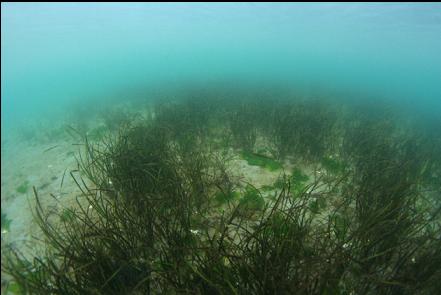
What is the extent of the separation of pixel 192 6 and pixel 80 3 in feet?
96.2

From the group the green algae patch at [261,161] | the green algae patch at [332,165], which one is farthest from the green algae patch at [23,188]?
the green algae patch at [332,165]

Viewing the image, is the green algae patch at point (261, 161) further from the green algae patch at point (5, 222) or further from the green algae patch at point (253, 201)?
the green algae patch at point (5, 222)

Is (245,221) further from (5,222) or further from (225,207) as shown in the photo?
(5,222)

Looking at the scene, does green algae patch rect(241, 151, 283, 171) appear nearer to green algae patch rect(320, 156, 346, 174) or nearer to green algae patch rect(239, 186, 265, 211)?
green algae patch rect(320, 156, 346, 174)

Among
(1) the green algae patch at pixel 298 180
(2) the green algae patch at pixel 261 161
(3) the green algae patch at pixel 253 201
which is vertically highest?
(3) the green algae patch at pixel 253 201

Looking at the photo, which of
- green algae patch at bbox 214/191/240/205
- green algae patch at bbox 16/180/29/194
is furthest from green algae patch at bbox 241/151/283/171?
green algae patch at bbox 16/180/29/194

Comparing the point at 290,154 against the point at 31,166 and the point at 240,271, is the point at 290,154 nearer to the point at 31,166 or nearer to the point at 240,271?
the point at 240,271

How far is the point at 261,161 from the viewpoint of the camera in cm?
567

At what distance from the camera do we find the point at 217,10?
57.1m

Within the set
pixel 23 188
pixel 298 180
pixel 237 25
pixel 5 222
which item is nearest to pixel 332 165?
pixel 298 180

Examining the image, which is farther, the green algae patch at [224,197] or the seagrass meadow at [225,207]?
the green algae patch at [224,197]

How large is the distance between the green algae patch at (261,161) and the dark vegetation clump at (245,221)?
0.15ft

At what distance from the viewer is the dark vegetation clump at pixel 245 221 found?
2033mm

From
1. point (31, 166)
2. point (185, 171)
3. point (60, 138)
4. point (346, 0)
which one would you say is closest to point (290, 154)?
point (185, 171)
